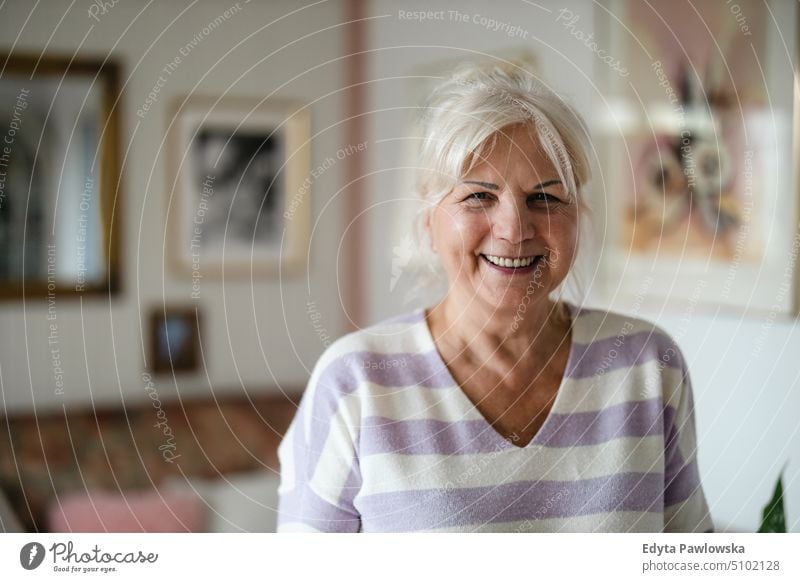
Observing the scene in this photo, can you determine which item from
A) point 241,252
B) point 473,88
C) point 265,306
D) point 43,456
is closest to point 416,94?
point 473,88

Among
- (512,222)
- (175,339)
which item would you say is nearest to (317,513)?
(512,222)

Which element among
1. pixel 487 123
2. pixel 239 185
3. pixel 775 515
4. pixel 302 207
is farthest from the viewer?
pixel 239 185

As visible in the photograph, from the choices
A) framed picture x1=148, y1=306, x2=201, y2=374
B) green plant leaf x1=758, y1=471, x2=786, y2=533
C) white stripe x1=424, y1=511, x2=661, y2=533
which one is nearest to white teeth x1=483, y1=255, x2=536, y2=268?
white stripe x1=424, y1=511, x2=661, y2=533

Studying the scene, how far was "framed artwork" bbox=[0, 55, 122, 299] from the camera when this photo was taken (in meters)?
0.89

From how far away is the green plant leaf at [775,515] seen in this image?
2.31 feet

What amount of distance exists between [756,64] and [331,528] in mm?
610

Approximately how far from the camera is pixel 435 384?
623 mm

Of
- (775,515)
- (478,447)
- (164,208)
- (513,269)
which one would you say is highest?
(164,208)

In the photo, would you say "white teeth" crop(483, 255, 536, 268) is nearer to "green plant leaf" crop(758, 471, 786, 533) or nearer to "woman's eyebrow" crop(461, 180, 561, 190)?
"woman's eyebrow" crop(461, 180, 561, 190)

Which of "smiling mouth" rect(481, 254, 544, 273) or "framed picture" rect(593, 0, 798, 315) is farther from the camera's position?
"framed picture" rect(593, 0, 798, 315)

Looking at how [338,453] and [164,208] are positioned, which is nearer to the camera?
[338,453]

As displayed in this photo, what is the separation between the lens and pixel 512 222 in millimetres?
595

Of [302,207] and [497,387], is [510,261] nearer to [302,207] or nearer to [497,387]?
[497,387]

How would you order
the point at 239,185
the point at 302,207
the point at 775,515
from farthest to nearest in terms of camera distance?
1. the point at 239,185
2. the point at 302,207
3. the point at 775,515
